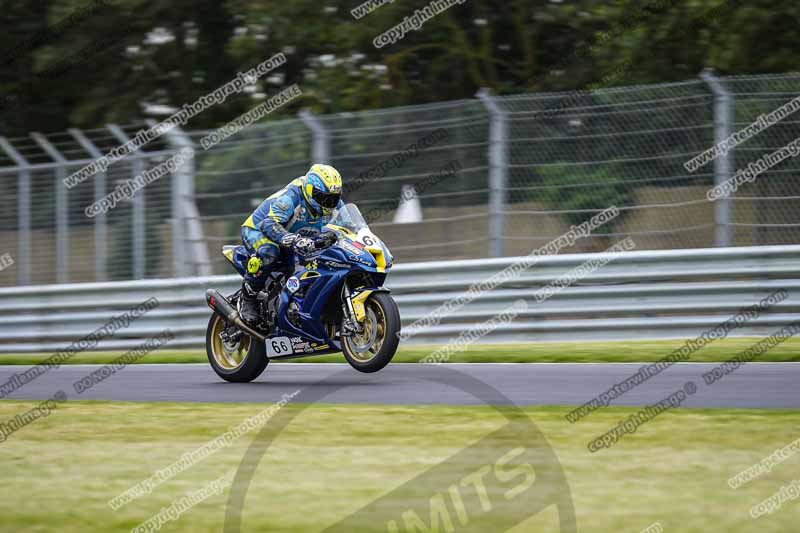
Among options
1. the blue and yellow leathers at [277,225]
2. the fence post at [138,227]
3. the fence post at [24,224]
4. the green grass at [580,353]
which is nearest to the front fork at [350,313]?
the blue and yellow leathers at [277,225]

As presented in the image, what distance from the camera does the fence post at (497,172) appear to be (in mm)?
13094

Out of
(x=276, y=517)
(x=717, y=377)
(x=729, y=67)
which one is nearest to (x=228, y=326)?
(x=717, y=377)

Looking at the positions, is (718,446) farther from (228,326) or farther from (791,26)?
(791,26)

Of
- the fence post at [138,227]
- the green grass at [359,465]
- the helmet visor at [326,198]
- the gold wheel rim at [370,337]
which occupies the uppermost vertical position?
the green grass at [359,465]

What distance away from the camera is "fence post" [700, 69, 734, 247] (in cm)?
1252

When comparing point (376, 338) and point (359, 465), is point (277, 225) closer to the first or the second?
point (376, 338)

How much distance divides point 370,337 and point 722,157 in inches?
192

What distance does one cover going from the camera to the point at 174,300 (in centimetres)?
1441

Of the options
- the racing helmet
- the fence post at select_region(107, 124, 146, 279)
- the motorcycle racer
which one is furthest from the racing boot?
the fence post at select_region(107, 124, 146, 279)

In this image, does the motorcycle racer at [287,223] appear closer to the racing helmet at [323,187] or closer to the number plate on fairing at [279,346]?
the racing helmet at [323,187]

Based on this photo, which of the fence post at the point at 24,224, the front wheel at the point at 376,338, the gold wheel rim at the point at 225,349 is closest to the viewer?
the front wheel at the point at 376,338

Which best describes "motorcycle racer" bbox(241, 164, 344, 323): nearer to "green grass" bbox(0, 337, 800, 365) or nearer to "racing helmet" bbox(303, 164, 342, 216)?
"racing helmet" bbox(303, 164, 342, 216)

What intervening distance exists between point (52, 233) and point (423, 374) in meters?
7.39

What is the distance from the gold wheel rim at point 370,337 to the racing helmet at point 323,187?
3.27 ft
